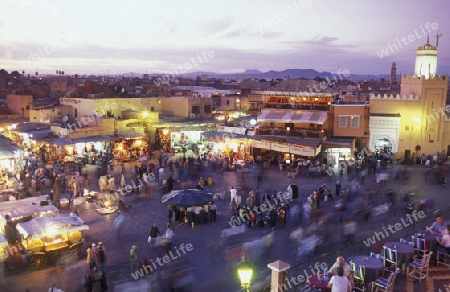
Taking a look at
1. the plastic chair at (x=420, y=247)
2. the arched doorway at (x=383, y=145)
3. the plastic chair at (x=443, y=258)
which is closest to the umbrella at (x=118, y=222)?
the plastic chair at (x=420, y=247)

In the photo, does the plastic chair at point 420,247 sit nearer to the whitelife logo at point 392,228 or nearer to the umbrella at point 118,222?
the whitelife logo at point 392,228

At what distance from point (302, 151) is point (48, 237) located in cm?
1475

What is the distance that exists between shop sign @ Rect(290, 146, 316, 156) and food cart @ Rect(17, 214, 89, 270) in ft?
45.4

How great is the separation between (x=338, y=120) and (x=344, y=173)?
5.06 metres

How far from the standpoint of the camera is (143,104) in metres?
33.8

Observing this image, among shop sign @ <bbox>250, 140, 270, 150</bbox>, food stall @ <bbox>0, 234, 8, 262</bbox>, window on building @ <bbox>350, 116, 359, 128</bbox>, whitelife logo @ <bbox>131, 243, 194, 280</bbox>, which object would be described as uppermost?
window on building @ <bbox>350, 116, 359, 128</bbox>

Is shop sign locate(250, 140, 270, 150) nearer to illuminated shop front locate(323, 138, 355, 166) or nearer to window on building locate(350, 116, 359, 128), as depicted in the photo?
illuminated shop front locate(323, 138, 355, 166)

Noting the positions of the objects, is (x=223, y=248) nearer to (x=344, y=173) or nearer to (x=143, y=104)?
(x=344, y=173)

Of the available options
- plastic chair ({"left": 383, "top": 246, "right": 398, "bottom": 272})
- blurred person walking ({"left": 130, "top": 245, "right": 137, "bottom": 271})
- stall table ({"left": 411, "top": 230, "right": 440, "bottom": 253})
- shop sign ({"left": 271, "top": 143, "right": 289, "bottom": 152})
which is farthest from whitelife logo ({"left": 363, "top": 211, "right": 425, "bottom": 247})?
shop sign ({"left": 271, "top": 143, "right": 289, "bottom": 152})

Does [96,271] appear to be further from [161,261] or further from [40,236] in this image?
[40,236]

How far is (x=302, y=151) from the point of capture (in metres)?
23.4

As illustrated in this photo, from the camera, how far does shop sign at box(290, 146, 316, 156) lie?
23061mm

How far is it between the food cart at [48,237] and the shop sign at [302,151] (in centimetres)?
1383

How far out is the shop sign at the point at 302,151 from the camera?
75.7 ft
